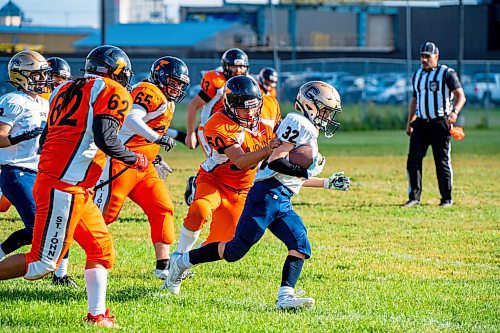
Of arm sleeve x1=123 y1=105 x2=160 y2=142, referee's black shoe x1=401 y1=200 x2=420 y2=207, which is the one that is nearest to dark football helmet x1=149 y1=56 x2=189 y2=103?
arm sleeve x1=123 y1=105 x2=160 y2=142

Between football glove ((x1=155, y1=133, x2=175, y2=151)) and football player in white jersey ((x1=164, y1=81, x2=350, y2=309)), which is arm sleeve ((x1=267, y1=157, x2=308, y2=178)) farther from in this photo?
football glove ((x1=155, y1=133, x2=175, y2=151))

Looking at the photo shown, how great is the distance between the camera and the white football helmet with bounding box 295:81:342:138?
6156 mm

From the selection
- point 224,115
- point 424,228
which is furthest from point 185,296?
point 424,228

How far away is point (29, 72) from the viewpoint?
7.02m

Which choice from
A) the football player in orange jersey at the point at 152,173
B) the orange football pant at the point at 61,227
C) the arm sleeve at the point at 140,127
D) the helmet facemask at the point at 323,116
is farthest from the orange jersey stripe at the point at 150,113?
the orange football pant at the point at 61,227

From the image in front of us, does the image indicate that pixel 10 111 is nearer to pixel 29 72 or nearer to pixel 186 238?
pixel 29 72

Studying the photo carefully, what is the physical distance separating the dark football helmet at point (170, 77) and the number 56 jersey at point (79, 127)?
156 cm

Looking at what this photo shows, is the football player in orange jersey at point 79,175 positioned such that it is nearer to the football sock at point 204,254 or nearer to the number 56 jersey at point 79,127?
the number 56 jersey at point 79,127

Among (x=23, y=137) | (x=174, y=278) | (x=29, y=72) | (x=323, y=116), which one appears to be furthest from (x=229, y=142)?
(x=29, y=72)

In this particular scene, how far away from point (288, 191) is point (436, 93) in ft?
18.5

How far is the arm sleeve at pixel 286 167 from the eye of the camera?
606cm

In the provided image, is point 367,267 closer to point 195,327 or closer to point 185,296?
point 185,296

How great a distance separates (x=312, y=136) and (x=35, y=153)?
2264 millimetres

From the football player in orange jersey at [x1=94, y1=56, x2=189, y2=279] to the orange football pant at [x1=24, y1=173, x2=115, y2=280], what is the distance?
1500 mm
